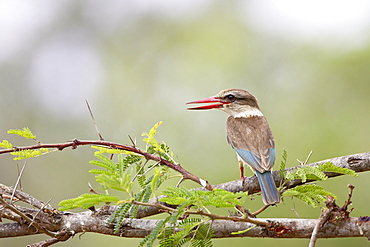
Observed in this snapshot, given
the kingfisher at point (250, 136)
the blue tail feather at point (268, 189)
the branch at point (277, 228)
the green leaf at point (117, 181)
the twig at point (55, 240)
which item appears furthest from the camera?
the kingfisher at point (250, 136)

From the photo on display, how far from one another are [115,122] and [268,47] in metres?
2.75

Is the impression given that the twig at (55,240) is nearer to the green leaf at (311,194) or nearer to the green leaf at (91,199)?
the green leaf at (91,199)

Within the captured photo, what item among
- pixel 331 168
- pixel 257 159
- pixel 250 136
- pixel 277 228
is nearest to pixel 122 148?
pixel 277 228

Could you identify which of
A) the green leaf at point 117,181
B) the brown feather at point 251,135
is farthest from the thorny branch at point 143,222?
the brown feather at point 251,135

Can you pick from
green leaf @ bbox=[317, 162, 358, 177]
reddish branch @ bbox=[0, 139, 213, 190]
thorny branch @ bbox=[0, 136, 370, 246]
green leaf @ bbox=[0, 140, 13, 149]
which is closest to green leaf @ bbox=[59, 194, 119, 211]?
thorny branch @ bbox=[0, 136, 370, 246]

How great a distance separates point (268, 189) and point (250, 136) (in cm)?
116

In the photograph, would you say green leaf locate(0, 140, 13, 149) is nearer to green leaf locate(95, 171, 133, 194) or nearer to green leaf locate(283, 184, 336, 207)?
green leaf locate(95, 171, 133, 194)

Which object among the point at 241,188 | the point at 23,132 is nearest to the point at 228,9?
the point at 241,188

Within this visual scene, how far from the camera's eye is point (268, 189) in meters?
3.10

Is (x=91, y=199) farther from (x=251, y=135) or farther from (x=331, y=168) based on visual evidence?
(x=251, y=135)

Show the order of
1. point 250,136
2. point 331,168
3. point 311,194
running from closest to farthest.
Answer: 1. point 311,194
2. point 331,168
3. point 250,136

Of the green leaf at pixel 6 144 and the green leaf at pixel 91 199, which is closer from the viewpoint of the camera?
the green leaf at pixel 91 199

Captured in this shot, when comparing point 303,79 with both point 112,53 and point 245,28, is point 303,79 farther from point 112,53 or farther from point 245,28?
point 112,53

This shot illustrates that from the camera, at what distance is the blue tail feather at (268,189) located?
9.45ft
